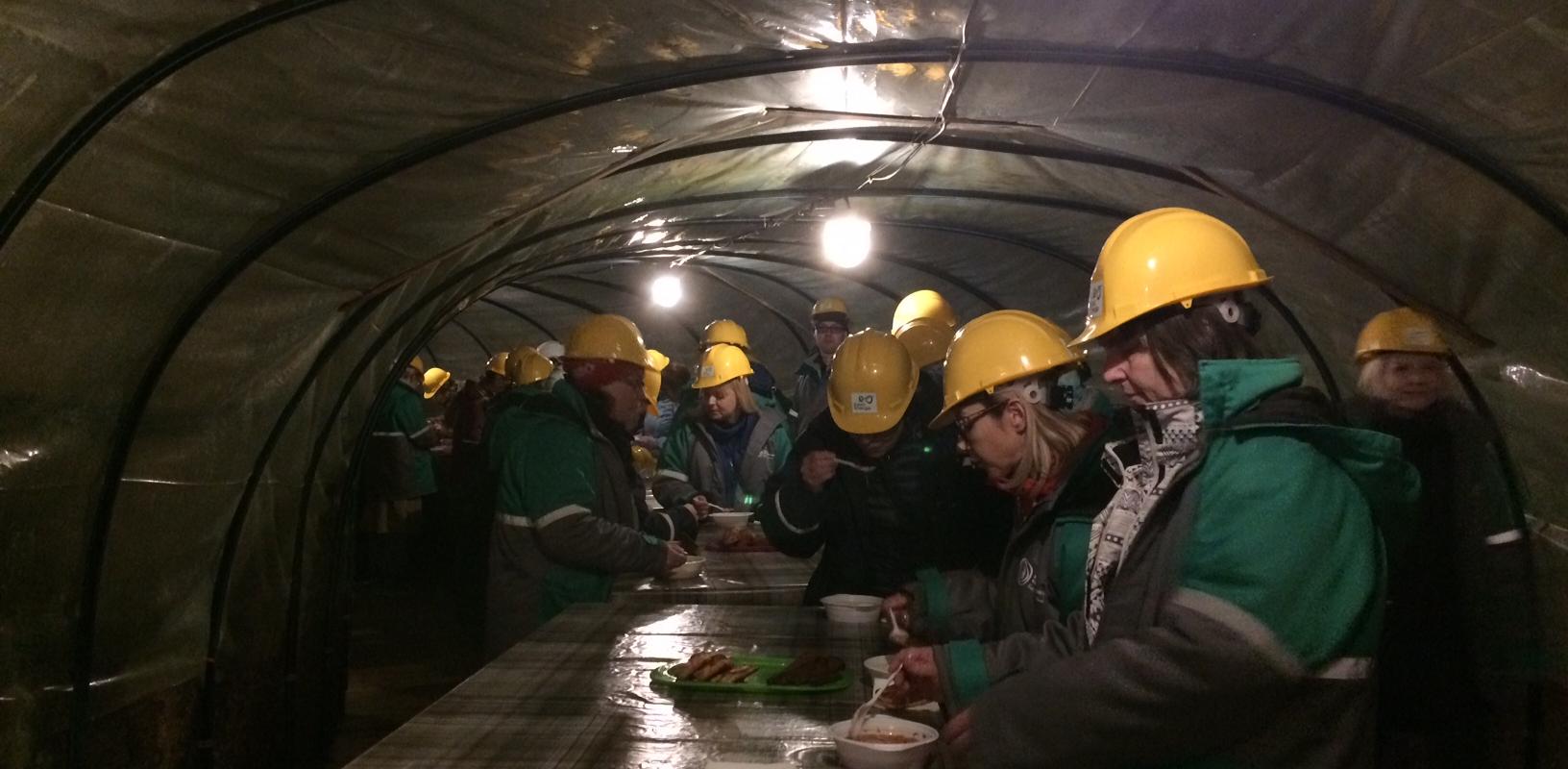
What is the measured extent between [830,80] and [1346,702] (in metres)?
3.49

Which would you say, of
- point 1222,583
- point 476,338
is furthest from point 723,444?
point 476,338

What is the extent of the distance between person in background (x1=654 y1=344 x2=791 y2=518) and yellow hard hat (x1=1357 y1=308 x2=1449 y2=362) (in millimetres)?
3727

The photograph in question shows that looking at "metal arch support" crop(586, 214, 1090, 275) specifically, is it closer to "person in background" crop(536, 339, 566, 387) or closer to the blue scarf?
"person in background" crop(536, 339, 566, 387)

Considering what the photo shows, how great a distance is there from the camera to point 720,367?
24.7 feet

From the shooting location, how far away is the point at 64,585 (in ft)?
13.6

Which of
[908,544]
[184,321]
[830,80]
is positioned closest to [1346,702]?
[908,544]

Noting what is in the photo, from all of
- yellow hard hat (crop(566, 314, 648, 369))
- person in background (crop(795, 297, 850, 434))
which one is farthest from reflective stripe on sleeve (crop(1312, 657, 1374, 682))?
person in background (crop(795, 297, 850, 434))

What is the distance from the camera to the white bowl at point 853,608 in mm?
4047

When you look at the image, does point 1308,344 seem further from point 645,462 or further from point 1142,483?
point 645,462

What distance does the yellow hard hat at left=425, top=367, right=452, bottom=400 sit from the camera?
13836mm

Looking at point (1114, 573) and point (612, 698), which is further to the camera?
point (612, 698)

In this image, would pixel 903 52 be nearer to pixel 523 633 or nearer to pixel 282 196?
pixel 282 196

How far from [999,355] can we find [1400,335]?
2.43m

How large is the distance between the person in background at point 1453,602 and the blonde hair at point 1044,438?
1592 millimetres
